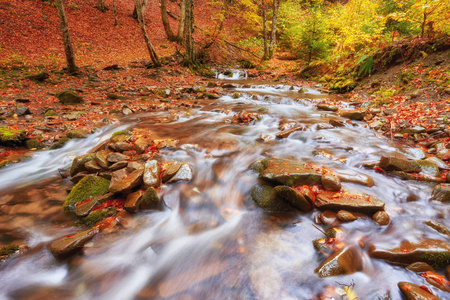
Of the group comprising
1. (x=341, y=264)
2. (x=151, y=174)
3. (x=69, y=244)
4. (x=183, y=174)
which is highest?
(x=151, y=174)

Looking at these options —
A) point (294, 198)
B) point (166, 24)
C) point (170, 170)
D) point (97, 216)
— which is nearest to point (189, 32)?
point (166, 24)

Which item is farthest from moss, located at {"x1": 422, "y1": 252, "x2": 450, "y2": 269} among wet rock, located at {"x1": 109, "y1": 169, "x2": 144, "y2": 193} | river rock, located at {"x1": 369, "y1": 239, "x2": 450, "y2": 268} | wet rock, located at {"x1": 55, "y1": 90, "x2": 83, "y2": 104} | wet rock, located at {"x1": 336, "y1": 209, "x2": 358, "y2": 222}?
wet rock, located at {"x1": 55, "y1": 90, "x2": 83, "y2": 104}

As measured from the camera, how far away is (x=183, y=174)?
13.5 ft

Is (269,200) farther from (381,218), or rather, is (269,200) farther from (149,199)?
(149,199)

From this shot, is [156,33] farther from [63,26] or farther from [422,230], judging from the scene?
[422,230]

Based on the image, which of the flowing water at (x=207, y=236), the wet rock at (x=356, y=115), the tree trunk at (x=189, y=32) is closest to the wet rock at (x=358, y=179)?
the flowing water at (x=207, y=236)

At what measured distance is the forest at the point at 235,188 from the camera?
244 centimetres

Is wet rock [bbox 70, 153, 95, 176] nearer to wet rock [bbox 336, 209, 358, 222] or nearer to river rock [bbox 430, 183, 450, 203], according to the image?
wet rock [bbox 336, 209, 358, 222]

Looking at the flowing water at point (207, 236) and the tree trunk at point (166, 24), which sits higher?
the tree trunk at point (166, 24)

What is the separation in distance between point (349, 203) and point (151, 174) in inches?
130

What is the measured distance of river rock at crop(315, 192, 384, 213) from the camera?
10.0 feet

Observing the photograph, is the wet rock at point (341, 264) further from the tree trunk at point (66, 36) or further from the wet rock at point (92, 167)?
the tree trunk at point (66, 36)

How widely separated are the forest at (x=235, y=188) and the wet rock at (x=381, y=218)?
0.03 meters

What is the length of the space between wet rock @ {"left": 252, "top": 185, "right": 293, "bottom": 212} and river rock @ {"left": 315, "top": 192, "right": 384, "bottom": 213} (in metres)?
0.50
